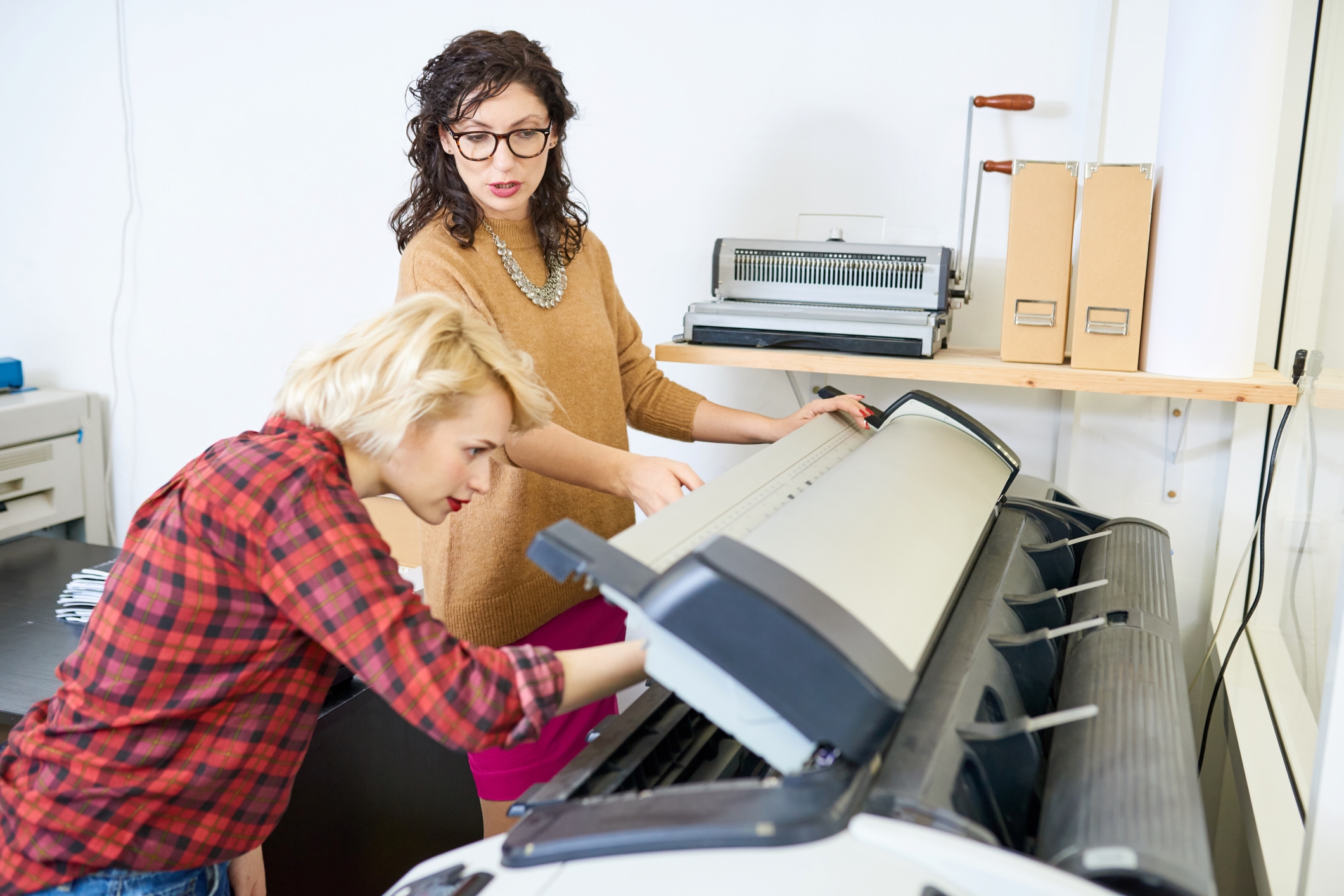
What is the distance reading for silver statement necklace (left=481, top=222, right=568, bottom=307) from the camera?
59.9 inches

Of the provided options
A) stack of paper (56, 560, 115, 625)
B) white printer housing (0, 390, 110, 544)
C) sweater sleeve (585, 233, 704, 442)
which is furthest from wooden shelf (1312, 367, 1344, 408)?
white printer housing (0, 390, 110, 544)

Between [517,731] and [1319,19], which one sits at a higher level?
[1319,19]

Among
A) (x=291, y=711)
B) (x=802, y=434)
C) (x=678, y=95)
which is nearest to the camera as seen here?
(x=291, y=711)

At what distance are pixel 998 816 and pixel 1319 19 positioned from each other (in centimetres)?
157

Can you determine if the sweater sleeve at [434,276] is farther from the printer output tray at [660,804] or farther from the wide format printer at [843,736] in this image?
the printer output tray at [660,804]

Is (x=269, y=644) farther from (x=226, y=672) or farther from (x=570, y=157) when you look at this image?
(x=570, y=157)

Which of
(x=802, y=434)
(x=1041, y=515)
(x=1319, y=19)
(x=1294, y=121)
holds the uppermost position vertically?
(x=1319, y=19)

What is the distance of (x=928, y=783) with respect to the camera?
27.2 inches

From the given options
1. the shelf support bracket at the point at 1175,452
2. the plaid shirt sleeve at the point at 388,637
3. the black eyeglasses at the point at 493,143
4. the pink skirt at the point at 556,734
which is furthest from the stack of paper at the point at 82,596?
the shelf support bracket at the point at 1175,452

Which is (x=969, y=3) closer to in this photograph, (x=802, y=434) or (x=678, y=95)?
(x=678, y=95)

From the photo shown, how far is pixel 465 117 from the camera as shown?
56.8 inches

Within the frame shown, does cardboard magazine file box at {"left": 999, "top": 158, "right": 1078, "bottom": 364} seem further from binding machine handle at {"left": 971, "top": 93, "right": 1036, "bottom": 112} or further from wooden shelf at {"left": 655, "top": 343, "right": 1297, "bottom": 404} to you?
binding machine handle at {"left": 971, "top": 93, "right": 1036, "bottom": 112}

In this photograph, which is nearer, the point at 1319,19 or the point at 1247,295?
the point at 1247,295

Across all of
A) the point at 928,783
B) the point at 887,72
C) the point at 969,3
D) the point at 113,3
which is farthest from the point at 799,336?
the point at 113,3
